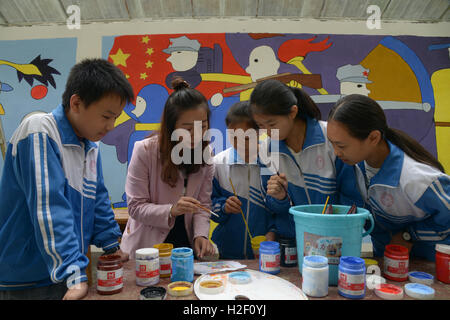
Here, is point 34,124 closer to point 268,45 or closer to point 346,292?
point 346,292

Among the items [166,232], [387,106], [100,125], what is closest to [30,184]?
[100,125]

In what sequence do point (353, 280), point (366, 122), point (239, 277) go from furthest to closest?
point (366, 122)
point (239, 277)
point (353, 280)

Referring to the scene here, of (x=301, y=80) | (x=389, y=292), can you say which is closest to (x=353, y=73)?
(x=301, y=80)

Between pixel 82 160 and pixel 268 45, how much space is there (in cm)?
231

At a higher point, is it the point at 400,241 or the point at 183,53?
the point at 183,53

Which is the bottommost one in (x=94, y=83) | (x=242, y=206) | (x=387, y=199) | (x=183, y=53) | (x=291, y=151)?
(x=242, y=206)

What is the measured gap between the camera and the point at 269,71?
2.97 m

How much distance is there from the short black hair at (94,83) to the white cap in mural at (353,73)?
237 cm

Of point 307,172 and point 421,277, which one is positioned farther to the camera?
point 307,172

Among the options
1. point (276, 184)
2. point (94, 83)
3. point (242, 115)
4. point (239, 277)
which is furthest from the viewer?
point (242, 115)

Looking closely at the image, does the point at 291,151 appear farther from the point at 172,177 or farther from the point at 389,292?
the point at 389,292

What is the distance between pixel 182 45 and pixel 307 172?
2.07 meters

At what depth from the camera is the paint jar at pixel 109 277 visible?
35.8 inches

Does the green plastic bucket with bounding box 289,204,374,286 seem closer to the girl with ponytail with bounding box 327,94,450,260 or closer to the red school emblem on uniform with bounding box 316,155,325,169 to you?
the girl with ponytail with bounding box 327,94,450,260
